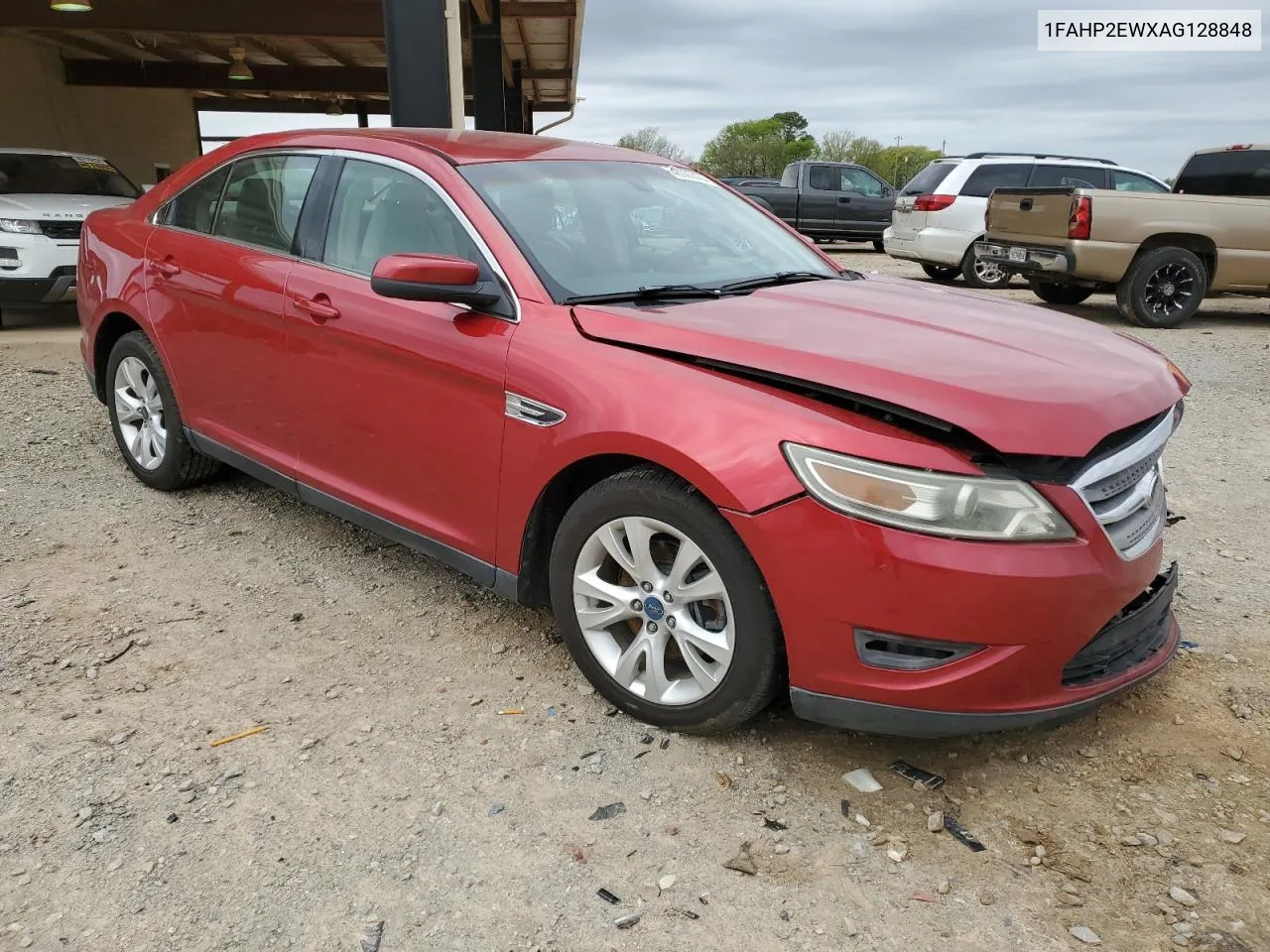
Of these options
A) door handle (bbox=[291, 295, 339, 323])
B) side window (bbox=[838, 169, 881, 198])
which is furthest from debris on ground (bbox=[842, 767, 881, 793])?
side window (bbox=[838, 169, 881, 198])

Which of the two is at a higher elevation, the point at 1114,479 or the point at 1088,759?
the point at 1114,479

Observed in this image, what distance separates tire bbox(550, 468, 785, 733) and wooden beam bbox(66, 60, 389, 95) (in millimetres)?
16273

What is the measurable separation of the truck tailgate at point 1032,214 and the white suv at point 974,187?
1.98 metres

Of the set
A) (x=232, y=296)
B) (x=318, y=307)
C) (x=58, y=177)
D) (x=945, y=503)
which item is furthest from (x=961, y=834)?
(x=58, y=177)

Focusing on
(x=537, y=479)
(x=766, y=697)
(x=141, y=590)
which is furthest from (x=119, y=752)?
(x=766, y=697)

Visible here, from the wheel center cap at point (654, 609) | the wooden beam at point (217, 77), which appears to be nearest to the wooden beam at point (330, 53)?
the wooden beam at point (217, 77)

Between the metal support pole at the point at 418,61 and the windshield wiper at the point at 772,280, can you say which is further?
the metal support pole at the point at 418,61

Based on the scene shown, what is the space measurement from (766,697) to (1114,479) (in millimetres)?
1022

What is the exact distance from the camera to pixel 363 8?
1328 cm

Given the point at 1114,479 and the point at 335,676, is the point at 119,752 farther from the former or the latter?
the point at 1114,479

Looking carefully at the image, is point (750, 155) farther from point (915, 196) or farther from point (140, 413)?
point (140, 413)

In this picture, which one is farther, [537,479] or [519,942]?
[537,479]

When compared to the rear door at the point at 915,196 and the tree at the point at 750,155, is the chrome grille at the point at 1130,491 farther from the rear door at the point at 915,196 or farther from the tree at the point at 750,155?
the tree at the point at 750,155

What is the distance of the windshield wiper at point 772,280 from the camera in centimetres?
324
